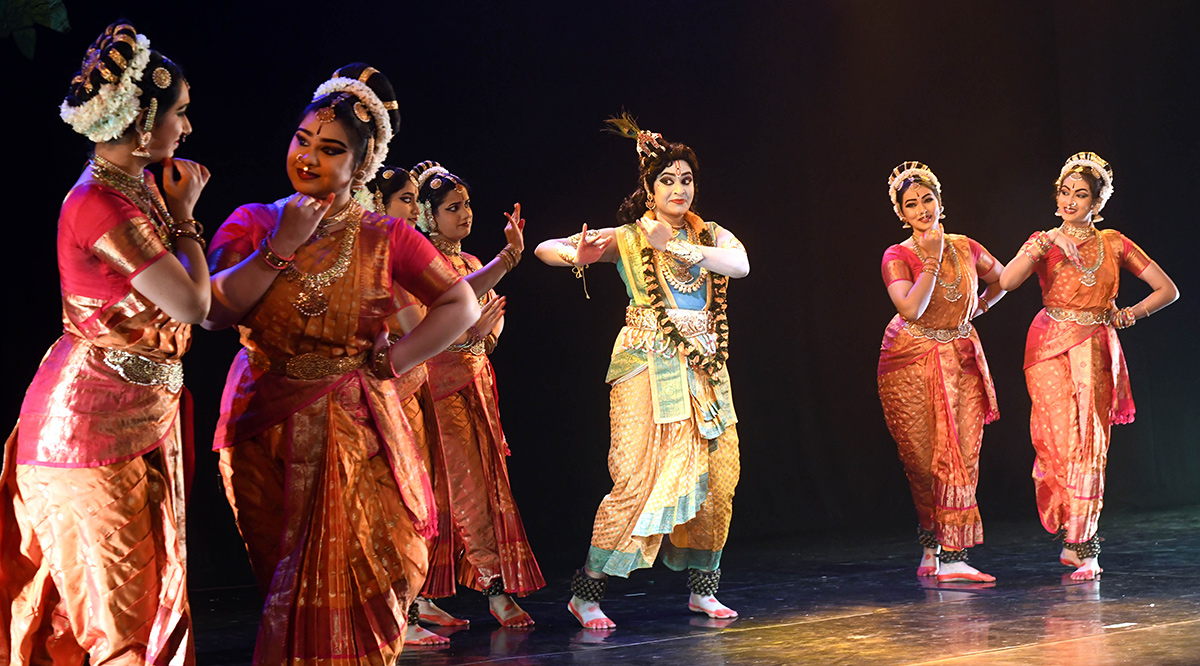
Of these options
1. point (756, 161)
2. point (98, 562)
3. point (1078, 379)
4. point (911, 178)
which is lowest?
point (98, 562)

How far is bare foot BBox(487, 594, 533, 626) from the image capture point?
13.9 feet

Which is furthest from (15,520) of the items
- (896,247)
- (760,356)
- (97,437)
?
(760,356)

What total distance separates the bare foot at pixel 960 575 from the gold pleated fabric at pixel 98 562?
10.7 feet

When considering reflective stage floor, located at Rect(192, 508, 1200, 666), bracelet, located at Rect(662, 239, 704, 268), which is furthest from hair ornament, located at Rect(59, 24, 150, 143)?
bracelet, located at Rect(662, 239, 704, 268)

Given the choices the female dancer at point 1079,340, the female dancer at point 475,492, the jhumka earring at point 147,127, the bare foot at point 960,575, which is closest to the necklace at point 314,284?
the jhumka earring at point 147,127

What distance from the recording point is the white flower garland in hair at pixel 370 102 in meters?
2.57

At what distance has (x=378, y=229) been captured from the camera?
8.55 feet

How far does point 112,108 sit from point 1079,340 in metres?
4.06

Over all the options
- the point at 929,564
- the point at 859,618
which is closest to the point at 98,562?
the point at 859,618

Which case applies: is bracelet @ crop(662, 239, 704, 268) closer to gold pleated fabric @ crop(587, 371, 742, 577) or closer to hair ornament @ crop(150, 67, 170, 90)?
gold pleated fabric @ crop(587, 371, 742, 577)

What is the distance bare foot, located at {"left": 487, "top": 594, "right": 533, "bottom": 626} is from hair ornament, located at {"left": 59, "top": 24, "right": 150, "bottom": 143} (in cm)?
237

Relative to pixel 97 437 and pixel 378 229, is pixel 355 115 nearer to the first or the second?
pixel 378 229

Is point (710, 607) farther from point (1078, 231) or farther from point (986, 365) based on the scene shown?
point (1078, 231)

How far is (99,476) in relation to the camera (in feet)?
7.67
